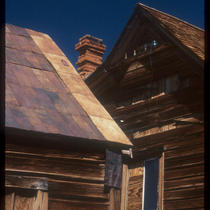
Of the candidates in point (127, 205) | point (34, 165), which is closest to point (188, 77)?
point (127, 205)

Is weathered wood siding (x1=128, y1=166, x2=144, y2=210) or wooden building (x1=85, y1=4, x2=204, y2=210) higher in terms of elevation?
wooden building (x1=85, y1=4, x2=204, y2=210)

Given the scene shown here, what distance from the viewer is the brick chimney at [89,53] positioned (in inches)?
724

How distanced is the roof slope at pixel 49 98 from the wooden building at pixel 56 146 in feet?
0.05

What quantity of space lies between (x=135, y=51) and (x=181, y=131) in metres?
3.04

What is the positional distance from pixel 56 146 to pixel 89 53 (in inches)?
418

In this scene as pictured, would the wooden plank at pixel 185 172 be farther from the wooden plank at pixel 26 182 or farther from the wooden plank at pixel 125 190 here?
the wooden plank at pixel 26 182

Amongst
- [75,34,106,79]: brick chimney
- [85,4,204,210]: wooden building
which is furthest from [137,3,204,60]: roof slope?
[75,34,106,79]: brick chimney

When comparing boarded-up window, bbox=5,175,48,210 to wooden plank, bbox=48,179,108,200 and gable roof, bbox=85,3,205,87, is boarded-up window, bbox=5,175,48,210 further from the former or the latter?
gable roof, bbox=85,3,205,87

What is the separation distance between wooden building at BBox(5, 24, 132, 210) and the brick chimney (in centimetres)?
869

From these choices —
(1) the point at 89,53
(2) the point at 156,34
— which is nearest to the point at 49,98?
(2) the point at 156,34

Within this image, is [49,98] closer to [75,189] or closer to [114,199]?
[75,189]

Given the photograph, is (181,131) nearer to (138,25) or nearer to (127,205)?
(127,205)

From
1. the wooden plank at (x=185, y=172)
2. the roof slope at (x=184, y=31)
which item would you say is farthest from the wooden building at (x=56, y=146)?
the roof slope at (x=184, y=31)

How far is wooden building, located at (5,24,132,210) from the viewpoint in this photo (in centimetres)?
792
